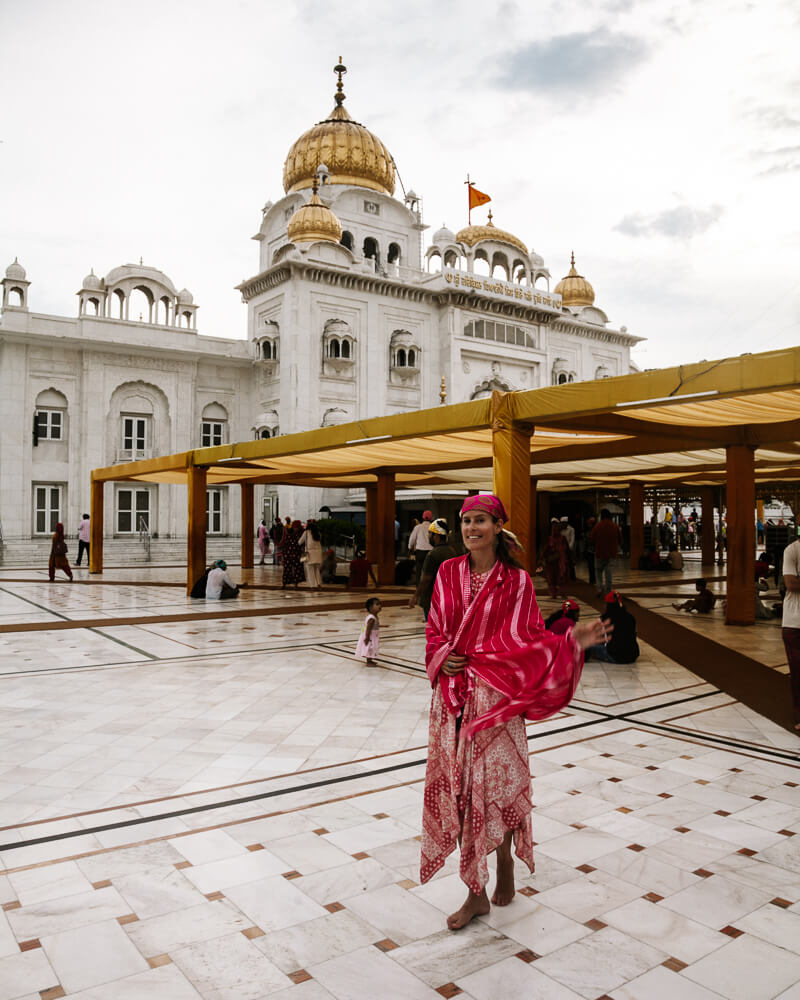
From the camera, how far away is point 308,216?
1061 inches

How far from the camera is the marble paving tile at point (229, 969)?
2.27 meters

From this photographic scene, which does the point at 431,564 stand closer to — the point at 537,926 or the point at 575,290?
the point at 537,926

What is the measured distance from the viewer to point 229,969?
238cm

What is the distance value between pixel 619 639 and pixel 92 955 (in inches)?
224

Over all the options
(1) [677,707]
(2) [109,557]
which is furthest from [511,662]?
(2) [109,557]

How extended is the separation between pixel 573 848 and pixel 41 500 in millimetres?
24680

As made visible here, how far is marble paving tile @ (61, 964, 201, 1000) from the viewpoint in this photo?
2234 millimetres

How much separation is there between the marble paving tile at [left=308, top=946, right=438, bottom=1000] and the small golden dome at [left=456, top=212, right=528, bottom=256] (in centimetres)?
3249

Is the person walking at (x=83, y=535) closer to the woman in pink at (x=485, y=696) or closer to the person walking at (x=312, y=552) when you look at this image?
the person walking at (x=312, y=552)

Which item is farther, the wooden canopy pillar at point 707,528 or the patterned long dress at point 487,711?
the wooden canopy pillar at point 707,528

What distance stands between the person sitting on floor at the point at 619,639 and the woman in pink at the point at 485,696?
15.4 ft

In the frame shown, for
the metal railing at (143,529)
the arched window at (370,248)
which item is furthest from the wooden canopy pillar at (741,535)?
the arched window at (370,248)

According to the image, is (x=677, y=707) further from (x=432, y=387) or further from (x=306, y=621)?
(x=432, y=387)


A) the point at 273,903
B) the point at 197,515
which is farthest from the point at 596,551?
the point at 273,903
